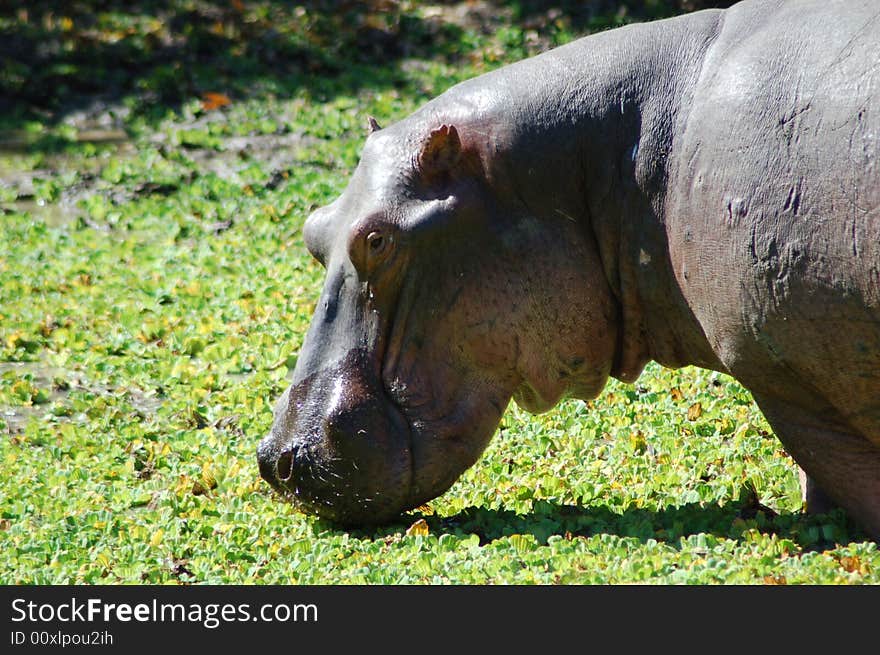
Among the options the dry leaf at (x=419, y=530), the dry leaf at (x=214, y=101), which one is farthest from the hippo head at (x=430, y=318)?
the dry leaf at (x=214, y=101)

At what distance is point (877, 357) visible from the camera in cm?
446

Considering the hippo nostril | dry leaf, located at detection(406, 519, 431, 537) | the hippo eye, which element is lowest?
dry leaf, located at detection(406, 519, 431, 537)

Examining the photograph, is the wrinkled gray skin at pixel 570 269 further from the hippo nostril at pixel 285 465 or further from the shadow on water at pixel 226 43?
the shadow on water at pixel 226 43

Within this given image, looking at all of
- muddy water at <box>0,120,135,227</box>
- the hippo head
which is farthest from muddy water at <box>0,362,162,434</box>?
muddy water at <box>0,120,135,227</box>

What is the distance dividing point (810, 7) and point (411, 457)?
78.6 inches

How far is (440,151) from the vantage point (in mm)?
4996

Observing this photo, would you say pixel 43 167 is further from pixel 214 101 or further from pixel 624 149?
pixel 624 149

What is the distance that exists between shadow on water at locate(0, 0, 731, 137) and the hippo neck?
25.1 feet

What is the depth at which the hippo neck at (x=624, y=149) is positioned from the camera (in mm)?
4887

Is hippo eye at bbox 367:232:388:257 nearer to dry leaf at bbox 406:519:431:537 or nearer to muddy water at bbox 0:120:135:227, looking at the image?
dry leaf at bbox 406:519:431:537

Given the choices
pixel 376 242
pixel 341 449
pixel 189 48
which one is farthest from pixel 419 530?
pixel 189 48

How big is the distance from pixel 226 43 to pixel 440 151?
918 cm

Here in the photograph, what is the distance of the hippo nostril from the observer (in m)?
5.27
